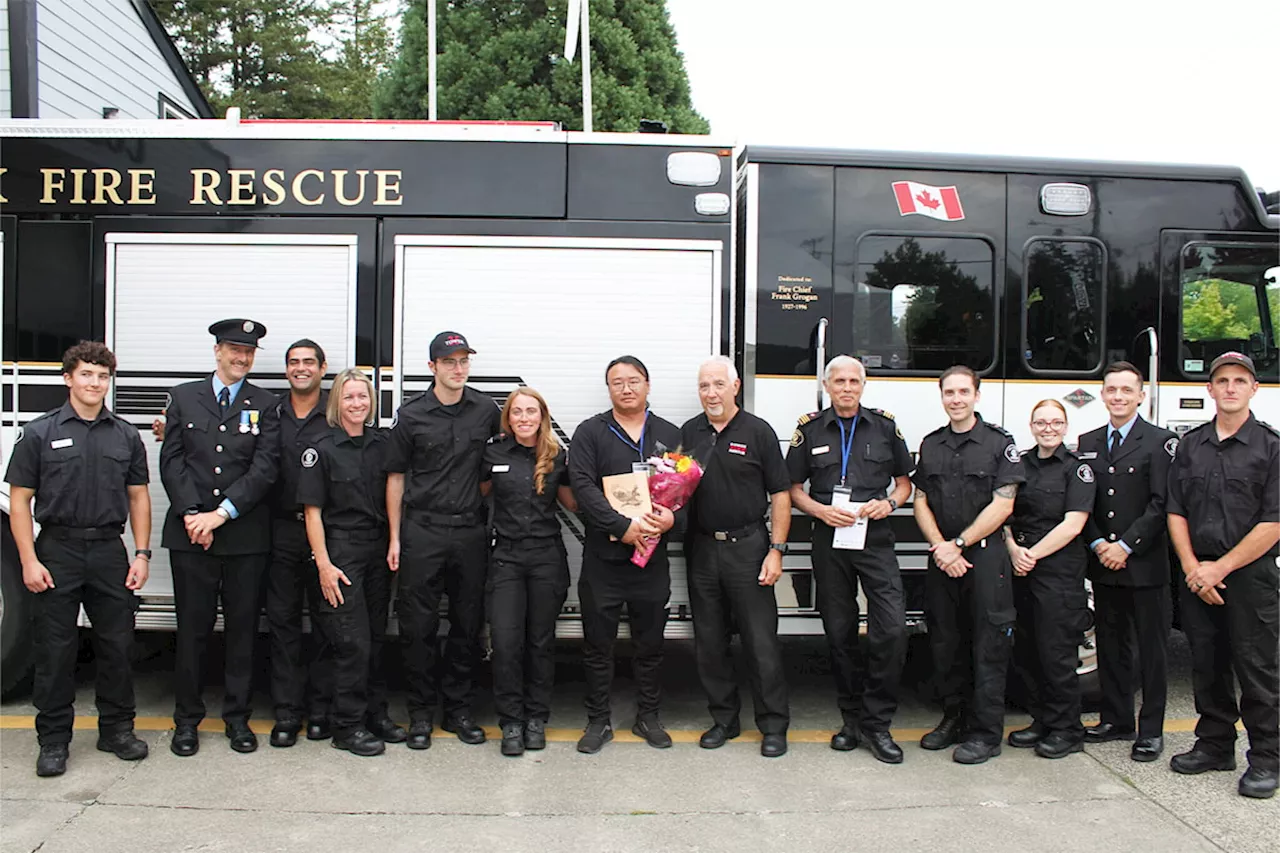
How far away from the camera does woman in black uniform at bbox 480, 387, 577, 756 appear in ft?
15.9

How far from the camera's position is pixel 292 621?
4906mm

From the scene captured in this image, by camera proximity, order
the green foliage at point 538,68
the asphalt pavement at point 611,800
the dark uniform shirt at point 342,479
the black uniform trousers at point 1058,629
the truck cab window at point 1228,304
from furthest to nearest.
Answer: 1. the green foliage at point 538,68
2. the truck cab window at point 1228,304
3. the black uniform trousers at point 1058,629
4. the dark uniform shirt at point 342,479
5. the asphalt pavement at point 611,800

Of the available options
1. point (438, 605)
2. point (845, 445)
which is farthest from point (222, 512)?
point (845, 445)

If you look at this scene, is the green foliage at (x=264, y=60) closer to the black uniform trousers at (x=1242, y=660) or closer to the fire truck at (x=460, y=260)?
the fire truck at (x=460, y=260)

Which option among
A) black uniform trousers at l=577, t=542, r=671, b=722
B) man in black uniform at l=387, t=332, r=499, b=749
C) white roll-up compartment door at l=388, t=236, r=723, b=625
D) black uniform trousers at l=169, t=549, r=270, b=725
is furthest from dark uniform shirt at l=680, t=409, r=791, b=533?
black uniform trousers at l=169, t=549, r=270, b=725

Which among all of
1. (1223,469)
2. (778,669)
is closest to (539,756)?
(778,669)

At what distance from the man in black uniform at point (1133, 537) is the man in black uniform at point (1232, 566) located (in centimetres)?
14

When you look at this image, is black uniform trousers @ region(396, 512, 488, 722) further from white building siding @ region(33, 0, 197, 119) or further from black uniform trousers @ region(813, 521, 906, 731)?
white building siding @ region(33, 0, 197, 119)

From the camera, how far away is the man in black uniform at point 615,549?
4.79 meters

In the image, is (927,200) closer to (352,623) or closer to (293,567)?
(352,623)

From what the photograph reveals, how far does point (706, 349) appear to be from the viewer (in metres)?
5.18

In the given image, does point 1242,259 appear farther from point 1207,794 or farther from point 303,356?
point 303,356

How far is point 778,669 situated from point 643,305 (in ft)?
6.30

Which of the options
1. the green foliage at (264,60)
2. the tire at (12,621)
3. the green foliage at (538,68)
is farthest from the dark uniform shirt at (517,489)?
the green foliage at (264,60)
